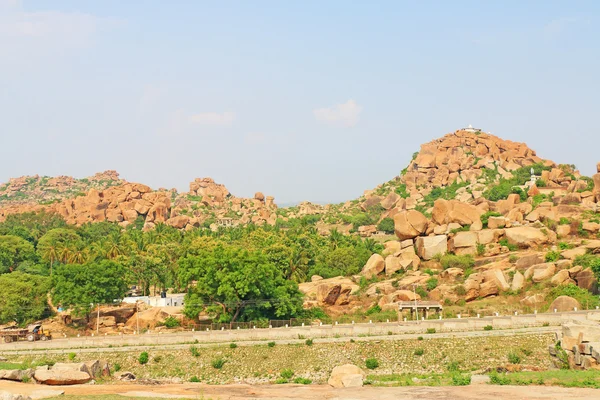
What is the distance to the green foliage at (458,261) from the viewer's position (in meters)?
80.2

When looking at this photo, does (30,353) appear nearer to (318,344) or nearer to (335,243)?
(318,344)

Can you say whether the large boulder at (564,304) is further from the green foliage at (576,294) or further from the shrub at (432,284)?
the shrub at (432,284)

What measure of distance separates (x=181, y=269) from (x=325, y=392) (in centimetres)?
3758

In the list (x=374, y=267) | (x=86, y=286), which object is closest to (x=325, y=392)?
(x=86, y=286)

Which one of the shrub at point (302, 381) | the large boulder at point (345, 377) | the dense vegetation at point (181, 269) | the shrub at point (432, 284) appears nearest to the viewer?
the large boulder at point (345, 377)

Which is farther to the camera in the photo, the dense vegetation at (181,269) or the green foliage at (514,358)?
the dense vegetation at (181,269)

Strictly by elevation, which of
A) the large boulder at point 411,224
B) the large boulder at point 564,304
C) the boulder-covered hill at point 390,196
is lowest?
the large boulder at point 564,304

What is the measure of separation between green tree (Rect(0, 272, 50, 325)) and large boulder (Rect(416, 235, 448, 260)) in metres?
44.2

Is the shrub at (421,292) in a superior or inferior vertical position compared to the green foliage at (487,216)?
inferior

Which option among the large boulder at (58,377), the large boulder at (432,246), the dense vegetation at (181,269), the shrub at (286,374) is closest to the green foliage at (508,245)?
the large boulder at (432,246)

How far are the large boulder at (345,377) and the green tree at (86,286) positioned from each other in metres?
38.7

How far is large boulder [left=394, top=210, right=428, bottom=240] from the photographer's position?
88.2 metres

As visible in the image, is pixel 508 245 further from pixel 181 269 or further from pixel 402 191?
pixel 402 191

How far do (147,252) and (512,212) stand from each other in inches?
1998
